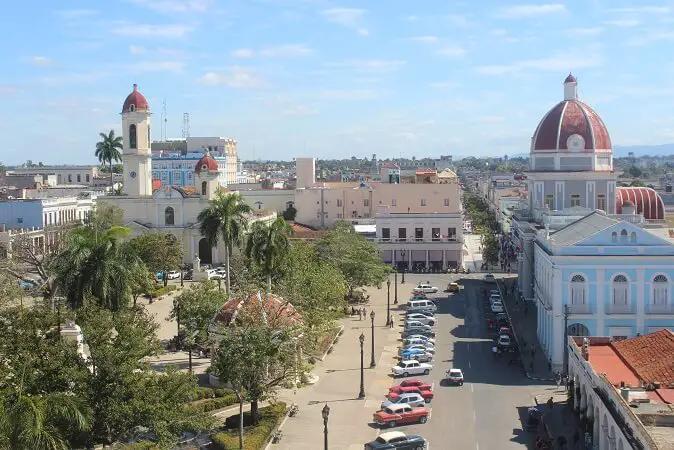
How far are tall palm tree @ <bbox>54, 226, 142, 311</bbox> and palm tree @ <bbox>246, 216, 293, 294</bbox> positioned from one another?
14.0m

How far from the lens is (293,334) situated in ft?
118

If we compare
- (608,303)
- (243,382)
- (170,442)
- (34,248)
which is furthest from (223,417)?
(34,248)

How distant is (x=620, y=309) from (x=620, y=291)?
974 mm

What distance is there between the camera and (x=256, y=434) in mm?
34875

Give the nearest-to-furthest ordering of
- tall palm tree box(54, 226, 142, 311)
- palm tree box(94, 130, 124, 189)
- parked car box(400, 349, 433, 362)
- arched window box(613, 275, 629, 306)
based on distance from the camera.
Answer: tall palm tree box(54, 226, 142, 311) < arched window box(613, 275, 629, 306) < parked car box(400, 349, 433, 362) < palm tree box(94, 130, 124, 189)

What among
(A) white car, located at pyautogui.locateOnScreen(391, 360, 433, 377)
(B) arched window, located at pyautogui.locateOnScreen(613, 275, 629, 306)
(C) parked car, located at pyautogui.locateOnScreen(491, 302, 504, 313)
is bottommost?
(A) white car, located at pyautogui.locateOnScreen(391, 360, 433, 377)

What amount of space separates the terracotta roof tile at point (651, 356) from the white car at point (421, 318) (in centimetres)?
2261

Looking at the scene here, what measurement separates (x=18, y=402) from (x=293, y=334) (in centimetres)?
1396

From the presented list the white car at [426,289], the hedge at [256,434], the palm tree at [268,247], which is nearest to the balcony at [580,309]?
the hedge at [256,434]

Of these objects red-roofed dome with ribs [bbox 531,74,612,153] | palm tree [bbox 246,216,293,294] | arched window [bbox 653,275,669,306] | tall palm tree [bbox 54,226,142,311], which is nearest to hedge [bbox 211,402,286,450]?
tall palm tree [bbox 54,226,142,311]

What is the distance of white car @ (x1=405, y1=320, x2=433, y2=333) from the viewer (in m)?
57.8

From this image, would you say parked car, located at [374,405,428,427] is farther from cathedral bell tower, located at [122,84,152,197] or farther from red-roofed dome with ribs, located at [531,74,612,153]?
cathedral bell tower, located at [122,84,152,197]

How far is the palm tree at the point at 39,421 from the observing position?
2266cm

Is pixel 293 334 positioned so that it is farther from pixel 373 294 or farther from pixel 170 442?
pixel 373 294
